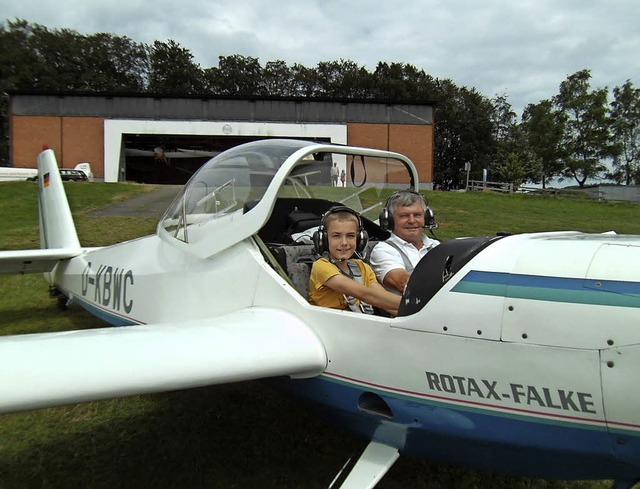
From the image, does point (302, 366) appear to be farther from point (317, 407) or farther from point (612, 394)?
point (612, 394)

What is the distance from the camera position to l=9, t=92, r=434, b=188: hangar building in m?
32.2

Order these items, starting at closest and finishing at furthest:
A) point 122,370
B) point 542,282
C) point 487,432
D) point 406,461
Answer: point 542,282, point 487,432, point 122,370, point 406,461

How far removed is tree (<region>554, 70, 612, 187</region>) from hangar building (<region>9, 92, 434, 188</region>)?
121 ft

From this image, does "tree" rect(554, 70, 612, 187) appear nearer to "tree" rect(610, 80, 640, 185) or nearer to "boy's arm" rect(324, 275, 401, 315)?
"tree" rect(610, 80, 640, 185)

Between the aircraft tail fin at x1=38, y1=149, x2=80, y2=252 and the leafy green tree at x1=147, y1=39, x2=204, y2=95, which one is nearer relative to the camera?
the aircraft tail fin at x1=38, y1=149, x2=80, y2=252

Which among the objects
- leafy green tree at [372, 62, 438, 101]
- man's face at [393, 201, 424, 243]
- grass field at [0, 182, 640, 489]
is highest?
leafy green tree at [372, 62, 438, 101]

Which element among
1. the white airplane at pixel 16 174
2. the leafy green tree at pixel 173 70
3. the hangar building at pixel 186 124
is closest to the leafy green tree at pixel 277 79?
the leafy green tree at pixel 173 70

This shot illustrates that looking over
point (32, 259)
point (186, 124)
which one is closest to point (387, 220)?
point (32, 259)

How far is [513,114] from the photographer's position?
7362cm

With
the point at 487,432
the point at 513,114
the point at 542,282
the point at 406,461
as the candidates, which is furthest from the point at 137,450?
the point at 513,114

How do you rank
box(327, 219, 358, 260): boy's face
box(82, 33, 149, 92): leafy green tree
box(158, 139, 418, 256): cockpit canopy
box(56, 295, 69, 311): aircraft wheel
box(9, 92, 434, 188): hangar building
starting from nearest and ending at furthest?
box(327, 219, 358, 260): boy's face < box(158, 139, 418, 256): cockpit canopy < box(56, 295, 69, 311): aircraft wheel < box(9, 92, 434, 188): hangar building < box(82, 33, 149, 92): leafy green tree

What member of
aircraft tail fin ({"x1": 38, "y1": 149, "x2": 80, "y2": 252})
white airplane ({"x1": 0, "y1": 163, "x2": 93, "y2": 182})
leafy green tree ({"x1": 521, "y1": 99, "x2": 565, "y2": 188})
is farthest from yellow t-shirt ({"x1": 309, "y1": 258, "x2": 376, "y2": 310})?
leafy green tree ({"x1": 521, "y1": 99, "x2": 565, "y2": 188})

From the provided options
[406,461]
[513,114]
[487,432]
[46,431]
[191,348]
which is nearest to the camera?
[487,432]

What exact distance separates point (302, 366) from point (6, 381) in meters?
1.25
